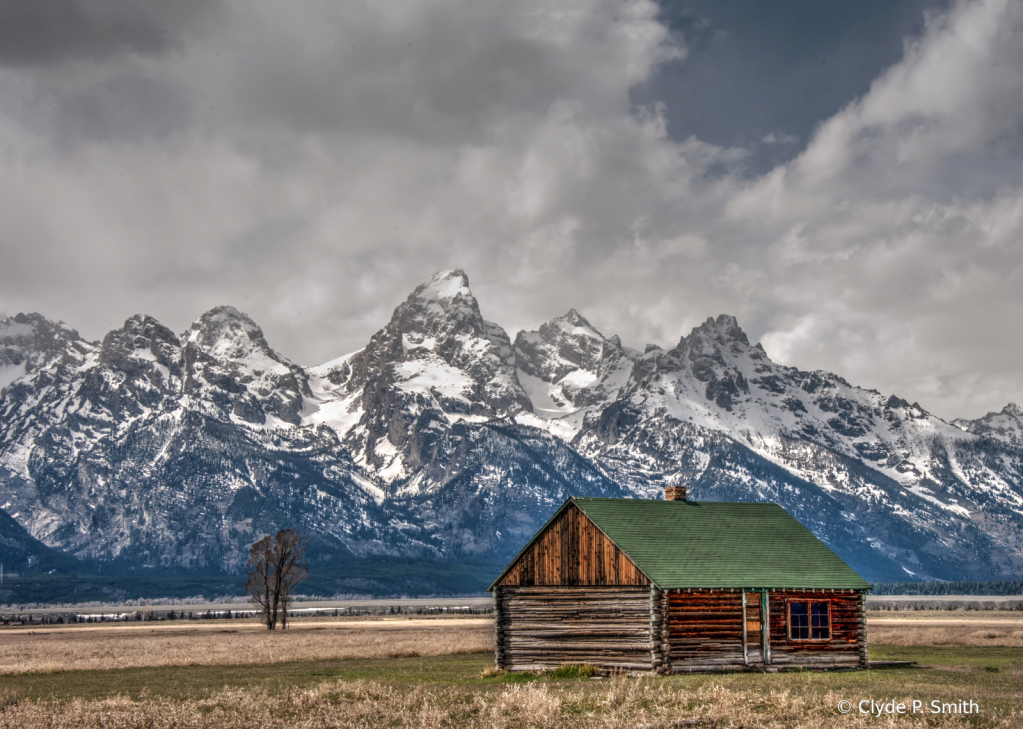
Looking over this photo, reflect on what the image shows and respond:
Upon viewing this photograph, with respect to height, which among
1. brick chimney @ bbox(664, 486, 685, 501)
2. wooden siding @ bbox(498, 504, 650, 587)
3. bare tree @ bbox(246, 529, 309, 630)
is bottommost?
bare tree @ bbox(246, 529, 309, 630)

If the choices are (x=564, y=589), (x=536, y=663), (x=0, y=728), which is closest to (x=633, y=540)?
(x=564, y=589)

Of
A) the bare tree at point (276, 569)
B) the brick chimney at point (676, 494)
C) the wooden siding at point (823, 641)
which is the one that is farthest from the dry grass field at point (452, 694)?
the bare tree at point (276, 569)

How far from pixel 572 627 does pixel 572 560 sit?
2928 millimetres

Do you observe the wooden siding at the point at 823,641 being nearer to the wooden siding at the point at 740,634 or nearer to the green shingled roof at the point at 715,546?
the wooden siding at the point at 740,634

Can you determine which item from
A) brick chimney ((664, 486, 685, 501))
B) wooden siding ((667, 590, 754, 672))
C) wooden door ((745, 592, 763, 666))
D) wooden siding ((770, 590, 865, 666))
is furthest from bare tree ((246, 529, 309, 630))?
wooden siding ((770, 590, 865, 666))

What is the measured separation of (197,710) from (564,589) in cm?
1893

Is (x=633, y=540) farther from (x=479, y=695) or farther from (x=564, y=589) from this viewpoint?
(x=479, y=695)

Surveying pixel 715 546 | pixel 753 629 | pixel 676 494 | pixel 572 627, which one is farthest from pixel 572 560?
pixel 676 494

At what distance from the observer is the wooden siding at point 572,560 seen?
41.1m

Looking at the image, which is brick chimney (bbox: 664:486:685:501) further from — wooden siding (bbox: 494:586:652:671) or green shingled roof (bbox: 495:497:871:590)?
wooden siding (bbox: 494:586:652:671)

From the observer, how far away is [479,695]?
29984 mm

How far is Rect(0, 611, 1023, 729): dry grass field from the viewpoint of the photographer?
80.2 feet

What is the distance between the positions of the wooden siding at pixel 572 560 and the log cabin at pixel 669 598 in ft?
0.16

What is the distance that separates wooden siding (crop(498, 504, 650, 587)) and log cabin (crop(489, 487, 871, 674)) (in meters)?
0.05
